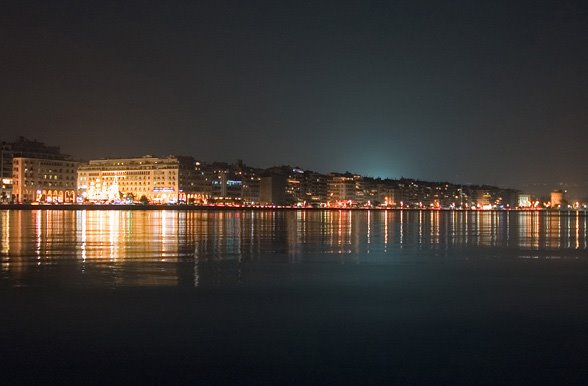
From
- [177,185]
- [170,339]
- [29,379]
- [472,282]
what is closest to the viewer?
[29,379]

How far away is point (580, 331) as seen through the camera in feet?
33.0

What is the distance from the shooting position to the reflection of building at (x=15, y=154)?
481ft

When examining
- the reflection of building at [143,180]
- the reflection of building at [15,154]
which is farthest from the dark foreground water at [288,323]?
the reflection of building at [143,180]

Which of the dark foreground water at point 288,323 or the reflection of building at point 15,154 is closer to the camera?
the dark foreground water at point 288,323

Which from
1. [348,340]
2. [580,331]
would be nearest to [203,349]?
[348,340]

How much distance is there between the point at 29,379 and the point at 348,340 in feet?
14.0

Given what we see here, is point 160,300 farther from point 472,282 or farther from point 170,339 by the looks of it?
point 472,282

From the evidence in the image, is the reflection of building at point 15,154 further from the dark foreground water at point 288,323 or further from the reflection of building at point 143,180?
the dark foreground water at point 288,323

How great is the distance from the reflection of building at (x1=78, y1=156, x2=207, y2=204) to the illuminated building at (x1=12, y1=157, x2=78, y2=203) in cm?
690

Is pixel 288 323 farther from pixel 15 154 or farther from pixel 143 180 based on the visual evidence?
pixel 143 180

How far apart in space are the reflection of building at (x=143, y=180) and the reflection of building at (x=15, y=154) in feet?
45.3

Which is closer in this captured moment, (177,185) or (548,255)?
(548,255)

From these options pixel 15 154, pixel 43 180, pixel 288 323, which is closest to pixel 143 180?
pixel 43 180

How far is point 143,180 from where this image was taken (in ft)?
577
